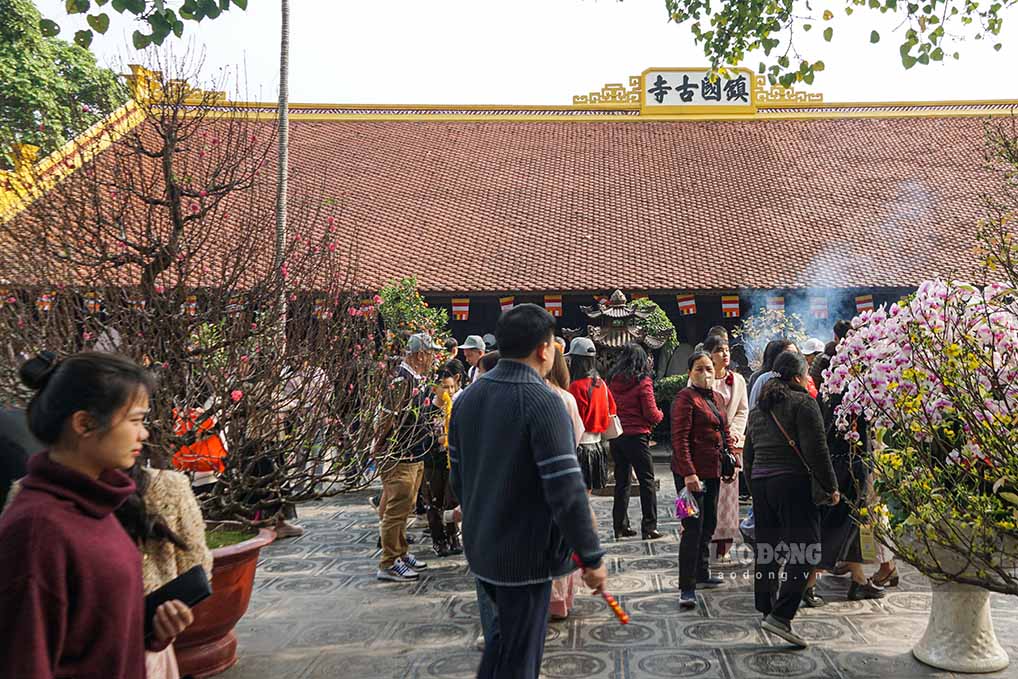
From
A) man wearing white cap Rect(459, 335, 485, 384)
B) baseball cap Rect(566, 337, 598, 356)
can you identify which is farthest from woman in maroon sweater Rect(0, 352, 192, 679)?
man wearing white cap Rect(459, 335, 485, 384)

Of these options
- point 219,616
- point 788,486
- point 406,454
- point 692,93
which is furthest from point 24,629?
point 692,93

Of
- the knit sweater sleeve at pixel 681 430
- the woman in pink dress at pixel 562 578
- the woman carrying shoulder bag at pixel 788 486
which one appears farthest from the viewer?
the knit sweater sleeve at pixel 681 430

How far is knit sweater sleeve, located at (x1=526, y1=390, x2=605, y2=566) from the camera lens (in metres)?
2.59

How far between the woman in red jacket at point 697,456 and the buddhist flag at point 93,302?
3.23m

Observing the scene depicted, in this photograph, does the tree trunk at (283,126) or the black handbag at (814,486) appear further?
the tree trunk at (283,126)

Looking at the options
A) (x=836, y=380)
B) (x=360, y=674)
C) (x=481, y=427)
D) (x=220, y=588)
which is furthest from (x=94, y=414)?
(x=836, y=380)

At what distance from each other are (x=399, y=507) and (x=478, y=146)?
15.5 m

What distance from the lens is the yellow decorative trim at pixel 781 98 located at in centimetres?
2028

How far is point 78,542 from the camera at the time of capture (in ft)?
5.32

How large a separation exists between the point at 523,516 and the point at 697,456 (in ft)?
8.00

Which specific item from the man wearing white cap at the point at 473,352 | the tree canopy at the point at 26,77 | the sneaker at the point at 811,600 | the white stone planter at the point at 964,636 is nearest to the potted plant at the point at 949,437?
the white stone planter at the point at 964,636

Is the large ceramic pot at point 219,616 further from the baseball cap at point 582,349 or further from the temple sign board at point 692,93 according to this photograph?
the temple sign board at point 692,93

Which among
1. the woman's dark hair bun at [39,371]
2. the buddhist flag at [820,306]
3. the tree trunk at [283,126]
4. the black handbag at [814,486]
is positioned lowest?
the black handbag at [814,486]

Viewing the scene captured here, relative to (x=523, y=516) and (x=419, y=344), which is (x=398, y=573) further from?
(x=523, y=516)
